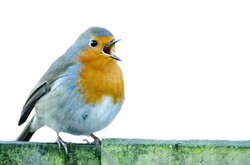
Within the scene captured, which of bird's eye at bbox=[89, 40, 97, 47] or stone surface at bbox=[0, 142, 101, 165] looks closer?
stone surface at bbox=[0, 142, 101, 165]

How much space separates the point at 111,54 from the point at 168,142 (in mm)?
1511

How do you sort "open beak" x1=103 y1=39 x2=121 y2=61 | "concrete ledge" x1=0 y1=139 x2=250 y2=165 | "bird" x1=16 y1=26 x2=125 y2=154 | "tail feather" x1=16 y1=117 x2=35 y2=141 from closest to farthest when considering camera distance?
1. "concrete ledge" x1=0 y1=139 x2=250 y2=165
2. "bird" x1=16 y1=26 x2=125 y2=154
3. "open beak" x1=103 y1=39 x2=121 y2=61
4. "tail feather" x1=16 y1=117 x2=35 y2=141

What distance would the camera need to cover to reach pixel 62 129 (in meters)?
4.77

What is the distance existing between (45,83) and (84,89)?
50cm

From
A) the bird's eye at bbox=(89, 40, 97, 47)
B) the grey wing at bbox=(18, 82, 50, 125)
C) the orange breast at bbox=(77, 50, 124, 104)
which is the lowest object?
the grey wing at bbox=(18, 82, 50, 125)

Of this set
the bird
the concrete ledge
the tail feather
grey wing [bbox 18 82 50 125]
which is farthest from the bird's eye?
the concrete ledge

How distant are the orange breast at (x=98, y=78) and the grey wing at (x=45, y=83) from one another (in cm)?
15

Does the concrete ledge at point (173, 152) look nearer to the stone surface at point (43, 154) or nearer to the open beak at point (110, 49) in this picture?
the stone surface at point (43, 154)

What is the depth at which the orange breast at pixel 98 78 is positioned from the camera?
4.69 meters

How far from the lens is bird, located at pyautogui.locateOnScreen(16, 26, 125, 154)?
4.68 meters

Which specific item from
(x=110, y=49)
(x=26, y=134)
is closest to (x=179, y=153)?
(x=110, y=49)

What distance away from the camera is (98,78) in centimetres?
473

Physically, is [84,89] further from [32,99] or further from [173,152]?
[173,152]

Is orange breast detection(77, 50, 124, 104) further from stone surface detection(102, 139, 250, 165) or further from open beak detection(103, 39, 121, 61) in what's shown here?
stone surface detection(102, 139, 250, 165)
